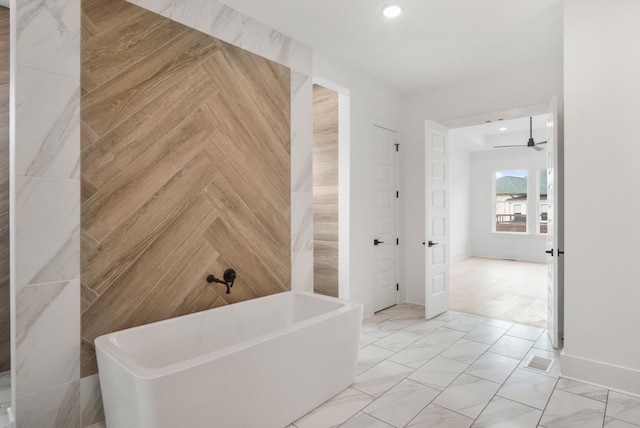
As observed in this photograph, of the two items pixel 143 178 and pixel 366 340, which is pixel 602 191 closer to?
pixel 366 340

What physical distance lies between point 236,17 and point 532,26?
2.57 metres

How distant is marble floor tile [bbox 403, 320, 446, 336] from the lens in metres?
3.67

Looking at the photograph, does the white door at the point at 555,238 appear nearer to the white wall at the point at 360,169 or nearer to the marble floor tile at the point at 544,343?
the marble floor tile at the point at 544,343

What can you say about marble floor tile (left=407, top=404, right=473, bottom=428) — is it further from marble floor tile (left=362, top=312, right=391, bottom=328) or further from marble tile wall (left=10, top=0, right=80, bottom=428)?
marble tile wall (left=10, top=0, right=80, bottom=428)

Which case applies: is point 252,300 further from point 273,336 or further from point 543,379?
point 543,379

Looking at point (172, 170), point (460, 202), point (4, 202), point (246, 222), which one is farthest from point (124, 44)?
point (460, 202)

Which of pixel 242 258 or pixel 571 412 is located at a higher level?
pixel 242 258

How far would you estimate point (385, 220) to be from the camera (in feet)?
14.8

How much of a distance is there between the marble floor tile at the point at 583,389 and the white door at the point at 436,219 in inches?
62.0

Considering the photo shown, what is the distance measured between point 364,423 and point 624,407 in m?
1.74

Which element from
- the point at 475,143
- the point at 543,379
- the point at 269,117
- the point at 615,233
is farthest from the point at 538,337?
the point at 475,143

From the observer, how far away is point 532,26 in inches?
118

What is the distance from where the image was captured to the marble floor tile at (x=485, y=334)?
341 centimetres

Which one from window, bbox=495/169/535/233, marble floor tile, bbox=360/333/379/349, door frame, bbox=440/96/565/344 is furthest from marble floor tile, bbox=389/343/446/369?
window, bbox=495/169/535/233
